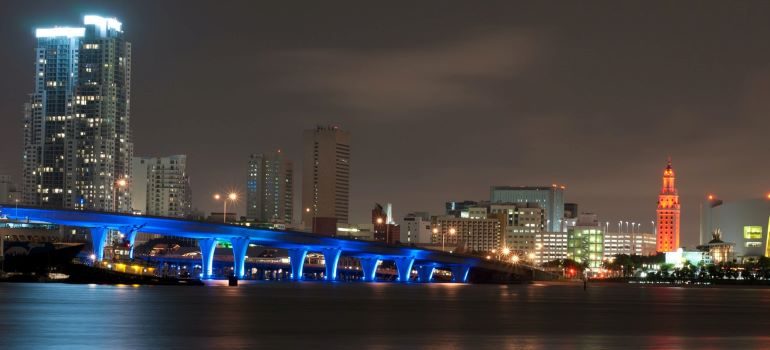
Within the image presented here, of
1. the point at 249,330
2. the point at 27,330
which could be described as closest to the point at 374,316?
the point at 249,330

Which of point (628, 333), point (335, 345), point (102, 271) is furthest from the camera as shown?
point (102, 271)

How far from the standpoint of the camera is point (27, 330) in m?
56.0

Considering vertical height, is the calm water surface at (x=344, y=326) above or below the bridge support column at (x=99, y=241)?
below

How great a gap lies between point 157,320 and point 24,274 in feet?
304

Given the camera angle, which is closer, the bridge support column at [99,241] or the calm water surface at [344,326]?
the calm water surface at [344,326]

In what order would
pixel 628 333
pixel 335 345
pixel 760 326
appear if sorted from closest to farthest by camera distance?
pixel 335 345 → pixel 628 333 → pixel 760 326

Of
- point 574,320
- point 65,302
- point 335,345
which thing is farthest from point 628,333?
point 65,302

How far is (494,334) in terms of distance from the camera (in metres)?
59.1

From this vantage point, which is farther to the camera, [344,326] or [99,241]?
[99,241]

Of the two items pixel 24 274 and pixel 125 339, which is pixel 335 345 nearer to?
pixel 125 339

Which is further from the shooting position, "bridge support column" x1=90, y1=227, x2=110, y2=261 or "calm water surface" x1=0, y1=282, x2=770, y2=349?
"bridge support column" x1=90, y1=227, x2=110, y2=261

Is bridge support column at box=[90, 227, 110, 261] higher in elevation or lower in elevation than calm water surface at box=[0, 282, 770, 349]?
higher

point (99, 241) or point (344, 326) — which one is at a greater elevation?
point (99, 241)

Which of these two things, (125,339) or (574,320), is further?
(574,320)
